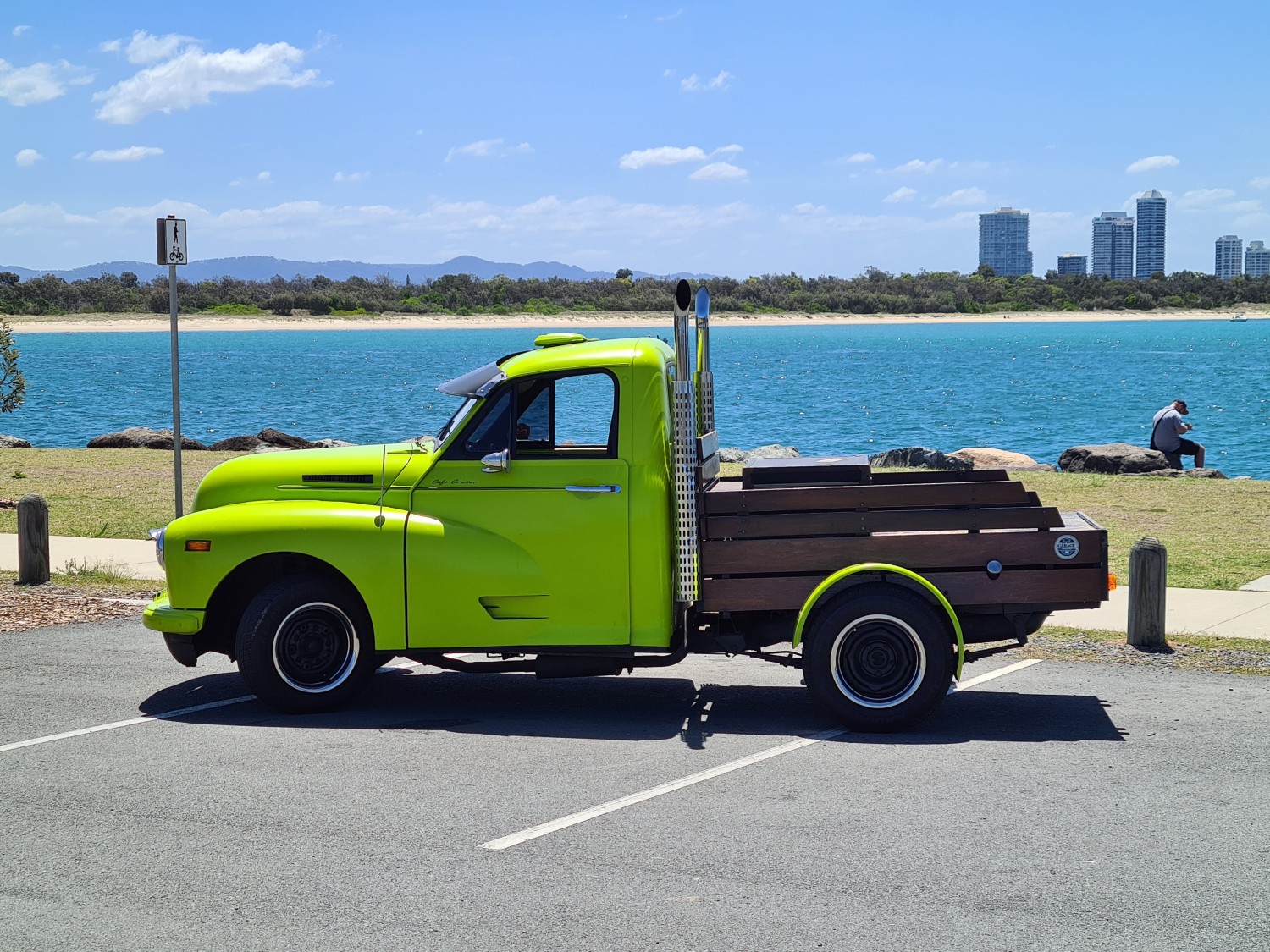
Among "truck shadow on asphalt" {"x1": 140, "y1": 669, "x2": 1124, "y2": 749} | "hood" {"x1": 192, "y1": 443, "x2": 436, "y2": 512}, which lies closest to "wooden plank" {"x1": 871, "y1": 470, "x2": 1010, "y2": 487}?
"truck shadow on asphalt" {"x1": 140, "y1": 669, "x2": 1124, "y2": 749}

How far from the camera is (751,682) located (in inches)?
363

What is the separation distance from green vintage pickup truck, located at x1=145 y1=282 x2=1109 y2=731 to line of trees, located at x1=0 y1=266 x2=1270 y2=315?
385 ft

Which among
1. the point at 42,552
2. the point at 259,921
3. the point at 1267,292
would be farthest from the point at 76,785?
the point at 1267,292

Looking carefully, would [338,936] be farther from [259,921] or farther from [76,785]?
[76,785]

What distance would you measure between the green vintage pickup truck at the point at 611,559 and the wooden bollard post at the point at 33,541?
496cm

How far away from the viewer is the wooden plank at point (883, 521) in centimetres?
775

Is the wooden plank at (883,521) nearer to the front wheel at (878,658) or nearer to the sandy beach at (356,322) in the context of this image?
the front wheel at (878,658)

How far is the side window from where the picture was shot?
7938 mm

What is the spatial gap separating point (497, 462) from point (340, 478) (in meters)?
1.02

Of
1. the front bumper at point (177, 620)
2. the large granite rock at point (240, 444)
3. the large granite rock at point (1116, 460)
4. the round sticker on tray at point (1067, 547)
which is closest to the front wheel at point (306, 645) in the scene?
the front bumper at point (177, 620)

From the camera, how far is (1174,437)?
77.9ft

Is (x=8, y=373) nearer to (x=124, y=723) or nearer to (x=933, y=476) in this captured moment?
(x=124, y=723)

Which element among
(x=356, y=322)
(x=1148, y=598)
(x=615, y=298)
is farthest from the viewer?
(x=356, y=322)

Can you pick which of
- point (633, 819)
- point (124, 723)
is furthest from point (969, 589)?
point (124, 723)
